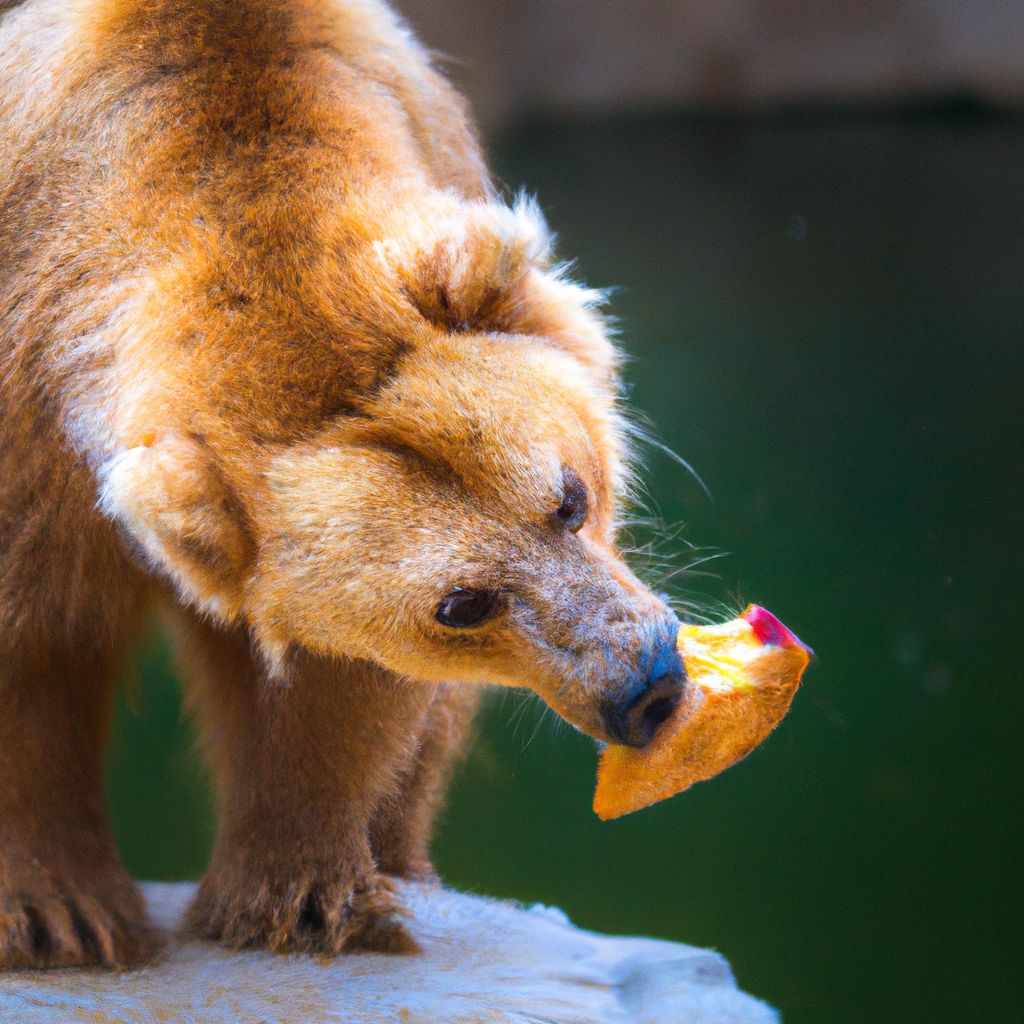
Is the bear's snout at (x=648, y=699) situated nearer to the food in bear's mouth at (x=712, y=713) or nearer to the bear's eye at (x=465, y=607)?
the food in bear's mouth at (x=712, y=713)

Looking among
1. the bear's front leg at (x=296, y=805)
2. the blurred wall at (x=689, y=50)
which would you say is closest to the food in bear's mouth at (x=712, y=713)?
the bear's front leg at (x=296, y=805)

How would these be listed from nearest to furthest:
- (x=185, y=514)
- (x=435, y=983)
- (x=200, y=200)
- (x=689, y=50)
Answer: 1. (x=185, y=514)
2. (x=200, y=200)
3. (x=435, y=983)
4. (x=689, y=50)

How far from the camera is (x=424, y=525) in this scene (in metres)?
1.95

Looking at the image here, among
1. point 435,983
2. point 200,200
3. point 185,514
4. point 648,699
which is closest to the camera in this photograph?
point 185,514

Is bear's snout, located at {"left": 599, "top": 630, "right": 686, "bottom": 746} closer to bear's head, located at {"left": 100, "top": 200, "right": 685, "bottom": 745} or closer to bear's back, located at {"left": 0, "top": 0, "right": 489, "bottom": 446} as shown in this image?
bear's head, located at {"left": 100, "top": 200, "right": 685, "bottom": 745}

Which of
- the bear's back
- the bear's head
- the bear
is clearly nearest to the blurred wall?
the bear's back

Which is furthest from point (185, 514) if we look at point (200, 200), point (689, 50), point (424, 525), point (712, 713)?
point (689, 50)

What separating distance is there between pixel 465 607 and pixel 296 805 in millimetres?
969

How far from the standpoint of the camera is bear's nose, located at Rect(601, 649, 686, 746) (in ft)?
6.55

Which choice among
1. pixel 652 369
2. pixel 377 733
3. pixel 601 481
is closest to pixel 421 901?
pixel 377 733

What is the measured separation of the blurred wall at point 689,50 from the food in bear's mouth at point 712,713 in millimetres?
3440

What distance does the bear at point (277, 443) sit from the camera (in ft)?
6.50

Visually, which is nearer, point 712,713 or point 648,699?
point 648,699

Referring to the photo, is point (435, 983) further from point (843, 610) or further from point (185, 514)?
point (843, 610)
